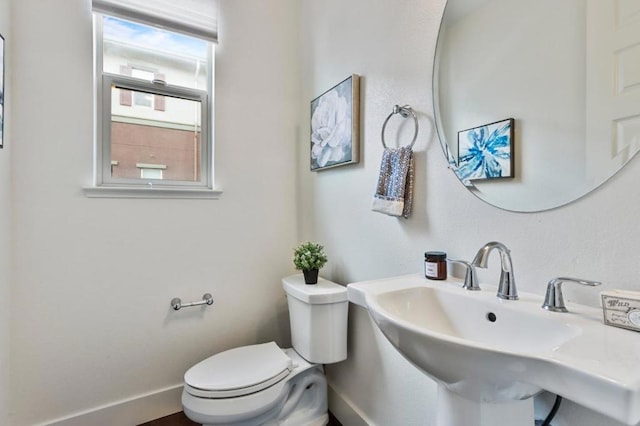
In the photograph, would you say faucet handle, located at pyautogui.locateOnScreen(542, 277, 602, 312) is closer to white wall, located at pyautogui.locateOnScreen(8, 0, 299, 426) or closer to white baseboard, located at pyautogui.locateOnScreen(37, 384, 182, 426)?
white wall, located at pyautogui.locateOnScreen(8, 0, 299, 426)

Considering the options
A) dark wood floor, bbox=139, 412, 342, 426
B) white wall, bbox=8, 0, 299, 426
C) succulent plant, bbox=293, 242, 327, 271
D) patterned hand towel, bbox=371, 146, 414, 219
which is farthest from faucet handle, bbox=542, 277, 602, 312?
white wall, bbox=8, 0, 299, 426

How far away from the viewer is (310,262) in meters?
1.51

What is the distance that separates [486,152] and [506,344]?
0.53 meters

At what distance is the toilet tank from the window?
Result: 2.89 ft

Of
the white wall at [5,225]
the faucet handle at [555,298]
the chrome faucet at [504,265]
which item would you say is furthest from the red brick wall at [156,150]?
the faucet handle at [555,298]

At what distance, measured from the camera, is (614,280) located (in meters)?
0.65

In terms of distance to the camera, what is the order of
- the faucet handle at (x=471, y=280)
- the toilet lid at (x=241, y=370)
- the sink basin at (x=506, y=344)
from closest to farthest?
the sink basin at (x=506, y=344) → the faucet handle at (x=471, y=280) → the toilet lid at (x=241, y=370)

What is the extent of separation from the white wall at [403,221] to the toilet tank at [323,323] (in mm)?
89

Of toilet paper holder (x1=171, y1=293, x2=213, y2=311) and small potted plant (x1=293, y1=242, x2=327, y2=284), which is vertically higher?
small potted plant (x1=293, y1=242, x2=327, y2=284)

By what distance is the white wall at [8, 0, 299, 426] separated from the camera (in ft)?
4.41

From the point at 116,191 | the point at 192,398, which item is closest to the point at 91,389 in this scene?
the point at 192,398

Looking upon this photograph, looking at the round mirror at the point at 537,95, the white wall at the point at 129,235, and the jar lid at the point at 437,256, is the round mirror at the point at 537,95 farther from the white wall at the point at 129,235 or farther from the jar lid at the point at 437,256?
the white wall at the point at 129,235

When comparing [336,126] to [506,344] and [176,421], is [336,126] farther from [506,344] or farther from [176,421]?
[176,421]

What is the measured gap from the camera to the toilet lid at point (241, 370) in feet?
4.03
